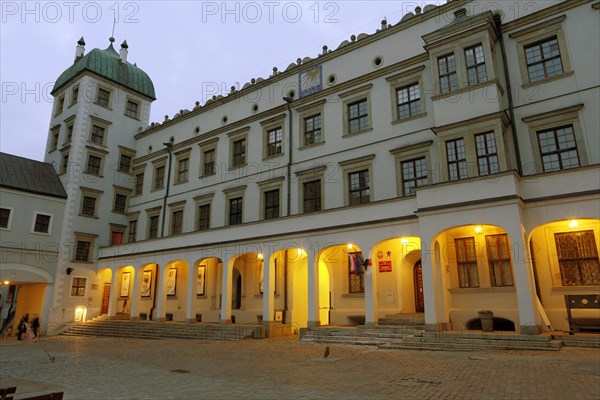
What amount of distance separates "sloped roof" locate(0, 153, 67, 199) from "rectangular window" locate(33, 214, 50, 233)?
1.56m

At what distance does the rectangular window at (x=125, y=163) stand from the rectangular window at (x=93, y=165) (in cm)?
168

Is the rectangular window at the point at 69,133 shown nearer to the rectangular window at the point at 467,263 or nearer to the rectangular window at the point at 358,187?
the rectangular window at the point at 358,187

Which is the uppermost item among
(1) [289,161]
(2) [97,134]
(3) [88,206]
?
(2) [97,134]

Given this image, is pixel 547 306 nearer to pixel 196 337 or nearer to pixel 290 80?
pixel 196 337

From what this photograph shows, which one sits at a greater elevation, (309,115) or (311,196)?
(309,115)

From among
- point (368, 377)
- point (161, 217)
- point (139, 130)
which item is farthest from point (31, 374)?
point (139, 130)

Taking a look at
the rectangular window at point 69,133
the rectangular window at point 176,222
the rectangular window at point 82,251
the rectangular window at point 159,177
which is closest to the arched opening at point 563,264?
the rectangular window at point 176,222

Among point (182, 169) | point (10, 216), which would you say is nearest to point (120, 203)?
point (182, 169)

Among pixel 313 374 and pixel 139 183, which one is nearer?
pixel 313 374

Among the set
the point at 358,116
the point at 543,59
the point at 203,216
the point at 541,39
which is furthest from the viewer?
the point at 203,216

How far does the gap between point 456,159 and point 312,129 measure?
30.2ft

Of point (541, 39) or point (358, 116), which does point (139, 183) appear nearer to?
point (358, 116)

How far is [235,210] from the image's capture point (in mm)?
26766

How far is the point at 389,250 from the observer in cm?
1984
